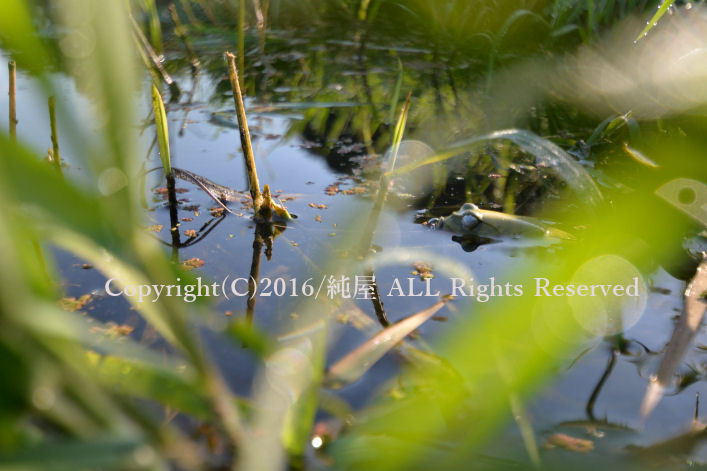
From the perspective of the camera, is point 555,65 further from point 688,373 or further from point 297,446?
point 297,446

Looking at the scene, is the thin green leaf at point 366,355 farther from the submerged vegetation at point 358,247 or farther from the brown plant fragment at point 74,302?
the brown plant fragment at point 74,302

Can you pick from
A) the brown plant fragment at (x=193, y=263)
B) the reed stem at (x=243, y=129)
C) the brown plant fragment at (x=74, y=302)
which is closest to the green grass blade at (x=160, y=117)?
the reed stem at (x=243, y=129)

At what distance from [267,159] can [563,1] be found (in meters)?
1.59

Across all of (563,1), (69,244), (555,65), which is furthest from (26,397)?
(555,65)

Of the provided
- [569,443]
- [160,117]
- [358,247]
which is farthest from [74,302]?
[569,443]

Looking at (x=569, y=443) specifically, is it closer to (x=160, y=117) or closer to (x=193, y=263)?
(x=193, y=263)

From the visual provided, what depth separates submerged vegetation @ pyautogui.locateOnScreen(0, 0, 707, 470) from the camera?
0.25m

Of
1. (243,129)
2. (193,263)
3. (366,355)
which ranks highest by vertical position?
(243,129)

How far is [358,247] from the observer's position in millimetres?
1310

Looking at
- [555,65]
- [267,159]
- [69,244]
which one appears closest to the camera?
[69,244]

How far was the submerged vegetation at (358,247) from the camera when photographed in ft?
0.82

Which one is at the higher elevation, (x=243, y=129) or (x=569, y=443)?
(x=243, y=129)

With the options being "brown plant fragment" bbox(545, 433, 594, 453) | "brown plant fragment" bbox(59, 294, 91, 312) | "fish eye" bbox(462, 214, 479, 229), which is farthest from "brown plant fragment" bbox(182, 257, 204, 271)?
"brown plant fragment" bbox(545, 433, 594, 453)

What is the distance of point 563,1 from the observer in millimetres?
2379
